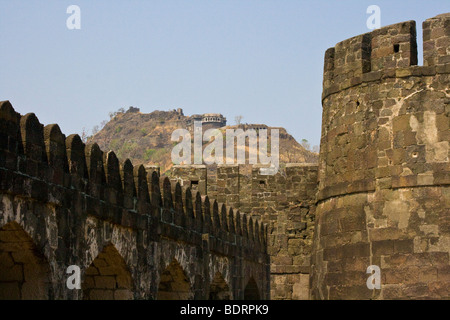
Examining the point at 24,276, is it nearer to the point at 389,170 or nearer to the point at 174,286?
the point at 174,286

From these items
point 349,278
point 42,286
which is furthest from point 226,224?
point 42,286

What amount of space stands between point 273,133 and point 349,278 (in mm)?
67864

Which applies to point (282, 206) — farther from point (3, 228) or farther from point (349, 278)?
point (3, 228)

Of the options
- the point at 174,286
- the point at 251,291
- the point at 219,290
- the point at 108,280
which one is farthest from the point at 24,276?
the point at 251,291

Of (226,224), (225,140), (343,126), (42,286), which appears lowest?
(42,286)

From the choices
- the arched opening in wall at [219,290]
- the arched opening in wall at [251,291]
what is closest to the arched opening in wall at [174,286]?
the arched opening in wall at [219,290]

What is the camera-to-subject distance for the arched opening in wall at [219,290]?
741 inches

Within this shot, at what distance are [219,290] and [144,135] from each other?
89.2m

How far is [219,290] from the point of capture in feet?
62.3

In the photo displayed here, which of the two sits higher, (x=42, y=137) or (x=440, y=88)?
(x=440, y=88)

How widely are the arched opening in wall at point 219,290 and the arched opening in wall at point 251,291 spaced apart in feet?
6.85

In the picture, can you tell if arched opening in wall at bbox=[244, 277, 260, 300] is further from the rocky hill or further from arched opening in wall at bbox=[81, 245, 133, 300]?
the rocky hill

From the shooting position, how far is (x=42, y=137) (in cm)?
1117

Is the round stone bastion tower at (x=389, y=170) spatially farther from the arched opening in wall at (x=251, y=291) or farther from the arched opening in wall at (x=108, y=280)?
the arched opening in wall at (x=108, y=280)
